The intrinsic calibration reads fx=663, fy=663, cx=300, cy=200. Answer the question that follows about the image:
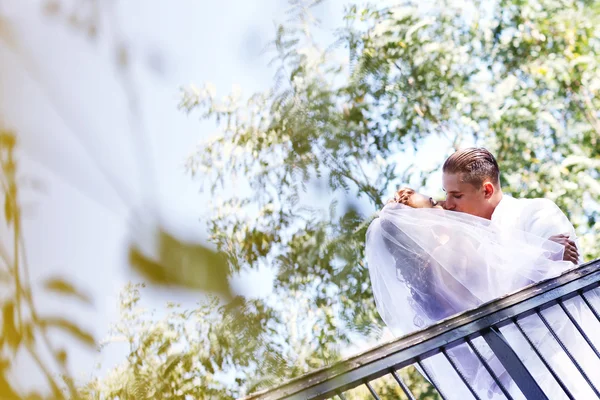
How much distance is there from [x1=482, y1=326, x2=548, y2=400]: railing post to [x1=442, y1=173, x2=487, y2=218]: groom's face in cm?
48

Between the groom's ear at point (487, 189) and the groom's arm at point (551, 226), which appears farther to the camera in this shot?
the groom's ear at point (487, 189)

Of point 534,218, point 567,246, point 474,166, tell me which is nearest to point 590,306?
point 567,246

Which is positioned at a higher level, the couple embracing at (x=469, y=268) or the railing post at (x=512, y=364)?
the couple embracing at (x=469, y=268)

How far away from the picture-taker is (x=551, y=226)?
2.12 meters

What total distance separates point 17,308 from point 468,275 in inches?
71.9

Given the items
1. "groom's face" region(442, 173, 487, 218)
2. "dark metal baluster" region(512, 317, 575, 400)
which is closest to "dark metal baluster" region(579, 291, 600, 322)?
"dark metal baluster" region(512, 317, 575, 400)

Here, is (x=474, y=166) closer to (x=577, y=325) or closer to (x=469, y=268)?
(x=469, y=268)

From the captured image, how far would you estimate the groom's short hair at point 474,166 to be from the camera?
2217 mm

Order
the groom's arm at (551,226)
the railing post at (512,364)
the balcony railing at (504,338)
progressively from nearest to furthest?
the balcony railing at (504,338) < the railing post at (512,364) < the groom's arm at (551,226)

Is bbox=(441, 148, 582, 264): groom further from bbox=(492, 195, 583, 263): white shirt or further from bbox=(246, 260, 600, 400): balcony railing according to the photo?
bbox=(246, 260, 600, 400): balcony railing

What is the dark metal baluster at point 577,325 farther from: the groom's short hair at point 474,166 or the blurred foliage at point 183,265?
the blurred foliage at point 183,265

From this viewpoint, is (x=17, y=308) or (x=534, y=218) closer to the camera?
(x=17, y=308)

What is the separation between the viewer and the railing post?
1846 millimetres

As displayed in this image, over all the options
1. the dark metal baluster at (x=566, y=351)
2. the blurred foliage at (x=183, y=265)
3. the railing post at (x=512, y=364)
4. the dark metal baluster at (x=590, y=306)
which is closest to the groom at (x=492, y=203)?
the dark metal baluster at (x=590, y=306)
